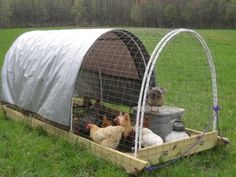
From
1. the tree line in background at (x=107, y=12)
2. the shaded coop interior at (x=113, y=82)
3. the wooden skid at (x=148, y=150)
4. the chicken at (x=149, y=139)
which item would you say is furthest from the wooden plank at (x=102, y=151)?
the tree line in background at (x=107, y=12)

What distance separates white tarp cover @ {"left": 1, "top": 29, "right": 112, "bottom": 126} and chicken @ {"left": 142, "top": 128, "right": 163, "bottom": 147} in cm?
115

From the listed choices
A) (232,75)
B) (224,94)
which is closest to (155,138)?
(224,94)

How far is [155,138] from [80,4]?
262 ft

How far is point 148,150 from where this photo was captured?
5.67m

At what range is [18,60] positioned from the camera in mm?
8062

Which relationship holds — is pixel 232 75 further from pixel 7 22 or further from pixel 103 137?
pixel 7 22

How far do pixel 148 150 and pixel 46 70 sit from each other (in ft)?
7.65

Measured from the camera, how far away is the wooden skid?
5.52 meters

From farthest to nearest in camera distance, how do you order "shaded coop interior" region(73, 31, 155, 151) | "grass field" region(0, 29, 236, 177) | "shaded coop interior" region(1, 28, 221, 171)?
1. "shaded coop interior" region(73, 31, 155, 151)
2. "shaded coop interior" region(1, 28, 221, 171)
3. "grass field" region(0, 29, 236, 177)

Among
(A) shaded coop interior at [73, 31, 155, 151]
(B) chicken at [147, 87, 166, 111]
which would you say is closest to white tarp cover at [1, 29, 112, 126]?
(A) shaded coop interior at [73, 31, 155, 151]

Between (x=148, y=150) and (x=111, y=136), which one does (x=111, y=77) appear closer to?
(x=111, y=136)

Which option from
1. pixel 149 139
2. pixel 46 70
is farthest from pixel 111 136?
pixel 46 70

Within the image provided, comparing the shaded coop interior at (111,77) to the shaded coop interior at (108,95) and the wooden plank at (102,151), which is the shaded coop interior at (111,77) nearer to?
the shaded coop interior at (108,95)

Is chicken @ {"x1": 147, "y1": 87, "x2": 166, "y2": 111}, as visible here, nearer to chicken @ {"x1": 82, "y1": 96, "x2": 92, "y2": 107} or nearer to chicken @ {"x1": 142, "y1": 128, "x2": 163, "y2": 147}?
chicken @ {"x1": 142, "y1": 128, "x2": 163, "y2": 147}
